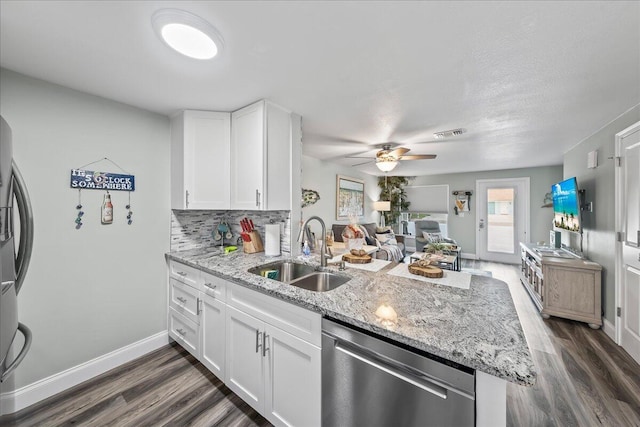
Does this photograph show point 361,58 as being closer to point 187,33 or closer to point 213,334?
point 187,33

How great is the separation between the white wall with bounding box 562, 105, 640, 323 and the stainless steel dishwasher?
9.81 ft

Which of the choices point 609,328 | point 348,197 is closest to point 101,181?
point 348,197

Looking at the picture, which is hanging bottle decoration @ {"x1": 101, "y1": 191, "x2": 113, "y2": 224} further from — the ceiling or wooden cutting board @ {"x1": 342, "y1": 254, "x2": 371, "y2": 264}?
wooden cutting board @ {"x1": 342, "y1": 254, "x2": 371, "y2": 264}

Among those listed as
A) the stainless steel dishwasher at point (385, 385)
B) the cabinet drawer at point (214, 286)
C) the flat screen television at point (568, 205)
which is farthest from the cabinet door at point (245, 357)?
the flat screen television at point (568, 205)

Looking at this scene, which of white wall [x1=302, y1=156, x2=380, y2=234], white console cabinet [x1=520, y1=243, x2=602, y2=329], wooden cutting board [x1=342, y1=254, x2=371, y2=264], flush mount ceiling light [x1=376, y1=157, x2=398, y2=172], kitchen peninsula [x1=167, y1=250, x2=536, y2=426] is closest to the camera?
kitchen peninsula [x1=167, y1=250, x2=536, y2=426]

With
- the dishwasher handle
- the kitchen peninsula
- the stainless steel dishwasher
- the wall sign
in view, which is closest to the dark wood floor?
the kitchen peninsula

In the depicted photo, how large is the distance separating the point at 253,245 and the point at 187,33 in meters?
1.71

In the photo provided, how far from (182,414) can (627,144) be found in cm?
430

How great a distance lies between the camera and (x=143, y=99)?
2.03 metres

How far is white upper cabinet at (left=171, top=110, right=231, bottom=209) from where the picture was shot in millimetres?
2236

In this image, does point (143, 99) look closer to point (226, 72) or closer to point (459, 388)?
point (226, 72)

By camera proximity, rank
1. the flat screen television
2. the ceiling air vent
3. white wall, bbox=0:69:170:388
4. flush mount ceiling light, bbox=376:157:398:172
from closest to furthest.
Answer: white wall, bbox=0:69:170:388 < the ceiling air vent < the flat screen television < flush mount ceiling light, bbox=376:157:398:172

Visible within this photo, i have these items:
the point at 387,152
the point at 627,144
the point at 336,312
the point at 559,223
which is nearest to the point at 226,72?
the point at 336,312

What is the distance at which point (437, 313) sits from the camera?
110 cm
